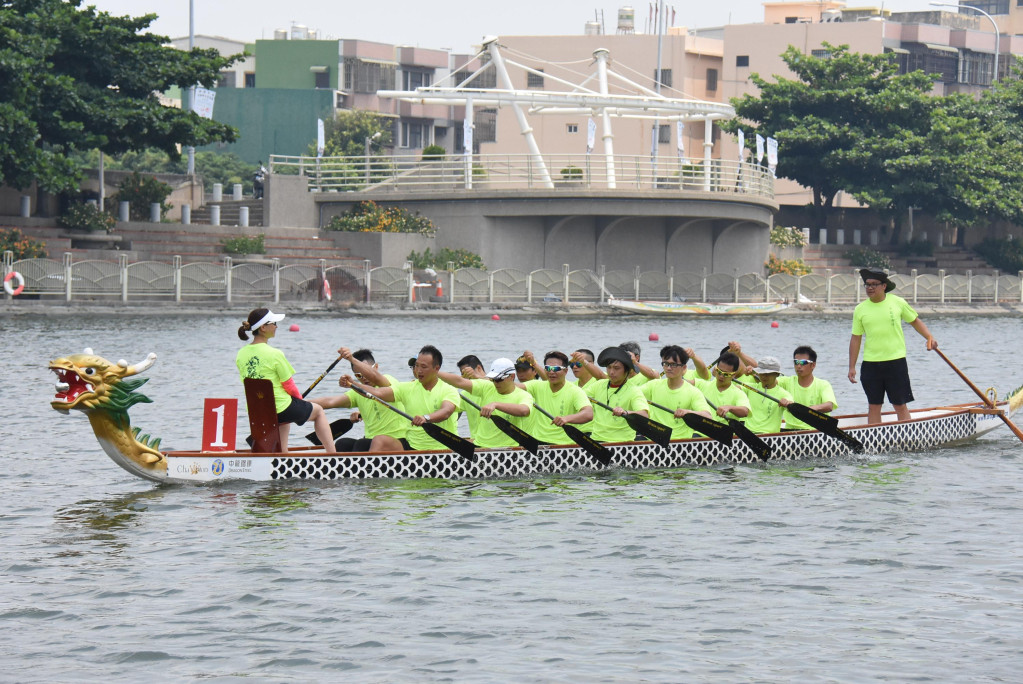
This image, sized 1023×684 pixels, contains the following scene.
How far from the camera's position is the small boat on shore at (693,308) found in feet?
174

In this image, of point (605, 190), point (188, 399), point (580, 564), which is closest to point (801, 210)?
point (605, 190)

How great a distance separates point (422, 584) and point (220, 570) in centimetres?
188

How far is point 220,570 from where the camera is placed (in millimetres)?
13641

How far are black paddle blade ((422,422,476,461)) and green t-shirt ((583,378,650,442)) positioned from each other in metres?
1.93

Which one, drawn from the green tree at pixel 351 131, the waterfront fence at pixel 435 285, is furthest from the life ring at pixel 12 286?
the green tree at pixel 351 131

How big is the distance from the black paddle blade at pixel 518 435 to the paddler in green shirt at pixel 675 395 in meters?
1.70

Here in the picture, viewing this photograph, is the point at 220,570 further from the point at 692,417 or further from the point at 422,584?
the point at 692,417

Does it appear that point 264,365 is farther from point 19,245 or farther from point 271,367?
point 19,245

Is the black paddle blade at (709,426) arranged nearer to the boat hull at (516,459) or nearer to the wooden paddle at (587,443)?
the boat hull at (516,459)

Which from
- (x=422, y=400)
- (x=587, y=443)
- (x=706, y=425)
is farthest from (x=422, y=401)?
(x=706, y=425)

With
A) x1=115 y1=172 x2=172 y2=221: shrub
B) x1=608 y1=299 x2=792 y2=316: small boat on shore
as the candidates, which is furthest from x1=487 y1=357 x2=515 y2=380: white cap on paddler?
x1=115 y1=172 x2=172 y2=221: shrub

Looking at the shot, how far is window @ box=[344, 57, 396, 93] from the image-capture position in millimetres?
95562

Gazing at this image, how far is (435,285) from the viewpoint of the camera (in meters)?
50.5

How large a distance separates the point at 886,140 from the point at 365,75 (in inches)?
1494
